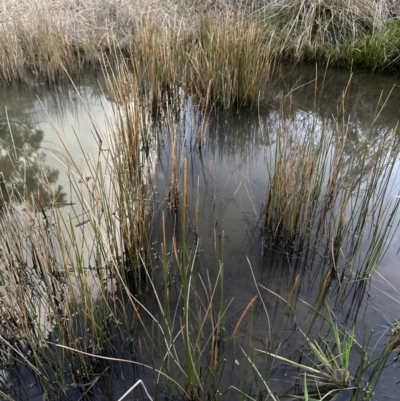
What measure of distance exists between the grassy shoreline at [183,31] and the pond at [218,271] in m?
1.24

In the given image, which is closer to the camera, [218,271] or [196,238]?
[218,271]

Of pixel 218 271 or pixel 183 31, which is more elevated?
pixel 183 31

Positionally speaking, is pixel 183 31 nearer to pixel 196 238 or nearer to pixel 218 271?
pixel 196 238

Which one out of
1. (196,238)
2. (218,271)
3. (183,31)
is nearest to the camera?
(218,271)

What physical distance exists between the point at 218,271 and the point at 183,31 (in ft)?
9.28

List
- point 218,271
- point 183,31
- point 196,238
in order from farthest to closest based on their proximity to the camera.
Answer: point 183,31, point 196,238, point 218,271

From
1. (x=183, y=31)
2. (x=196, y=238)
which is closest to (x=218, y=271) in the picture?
(x=196, y=238)

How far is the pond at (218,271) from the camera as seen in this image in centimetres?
113

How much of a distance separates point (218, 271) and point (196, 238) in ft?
0.74

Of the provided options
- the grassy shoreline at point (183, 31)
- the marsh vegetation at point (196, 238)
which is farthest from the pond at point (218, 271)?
the grassy shoreline at point (183, 31)

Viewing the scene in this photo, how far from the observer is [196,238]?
5.72ft

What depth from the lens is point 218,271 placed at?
1.58m

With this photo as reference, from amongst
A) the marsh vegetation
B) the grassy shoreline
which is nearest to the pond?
the marsh vegetation

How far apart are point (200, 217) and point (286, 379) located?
0.92m
